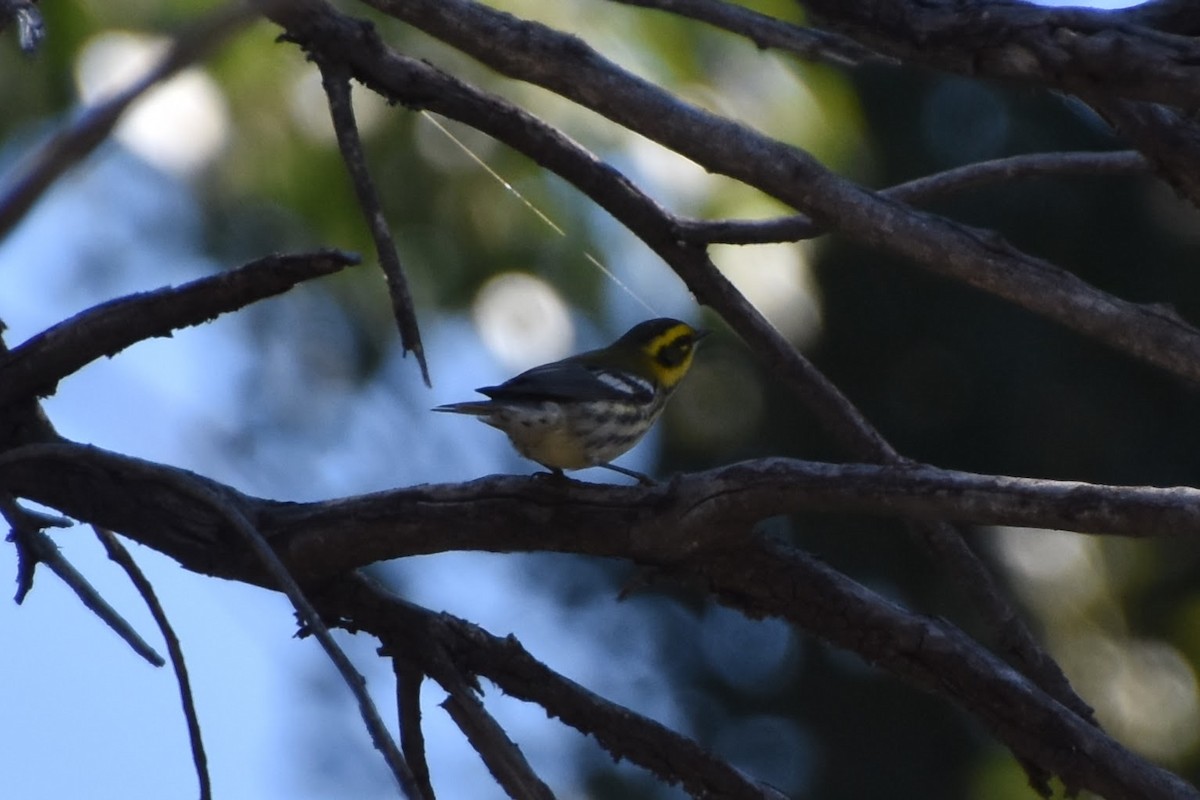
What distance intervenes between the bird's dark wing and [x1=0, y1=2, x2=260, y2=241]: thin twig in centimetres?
268

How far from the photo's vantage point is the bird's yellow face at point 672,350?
4738mm

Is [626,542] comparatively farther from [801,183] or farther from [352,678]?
[352,678]

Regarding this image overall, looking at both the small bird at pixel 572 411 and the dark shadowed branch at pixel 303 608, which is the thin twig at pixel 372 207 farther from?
the small bird at pixel 572 411

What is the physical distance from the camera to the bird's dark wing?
145 inches

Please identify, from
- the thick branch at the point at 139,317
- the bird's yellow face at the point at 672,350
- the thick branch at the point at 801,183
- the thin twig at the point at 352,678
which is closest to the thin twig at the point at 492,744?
the thin twig at the point at 352,678

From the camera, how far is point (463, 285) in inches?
195

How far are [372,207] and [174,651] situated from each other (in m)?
0.85

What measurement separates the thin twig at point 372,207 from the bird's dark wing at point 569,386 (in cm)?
96

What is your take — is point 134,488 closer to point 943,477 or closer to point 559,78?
point 559,78

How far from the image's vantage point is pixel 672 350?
15.8ft

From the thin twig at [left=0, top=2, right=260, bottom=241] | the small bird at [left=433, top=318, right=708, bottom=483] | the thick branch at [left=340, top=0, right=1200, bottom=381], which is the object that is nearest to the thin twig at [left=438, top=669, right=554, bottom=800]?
the small bird at [left=433, top=318, right=708, bottom=483]

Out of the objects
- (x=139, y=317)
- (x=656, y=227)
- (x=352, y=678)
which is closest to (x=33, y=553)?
(x=139, y=317)

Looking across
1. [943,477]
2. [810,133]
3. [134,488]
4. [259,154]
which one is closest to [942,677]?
[943,477]

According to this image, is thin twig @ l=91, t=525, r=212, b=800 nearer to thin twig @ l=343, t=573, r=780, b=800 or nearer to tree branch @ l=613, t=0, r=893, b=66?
thin twig @ l=343, t=573, r=780, b=800
